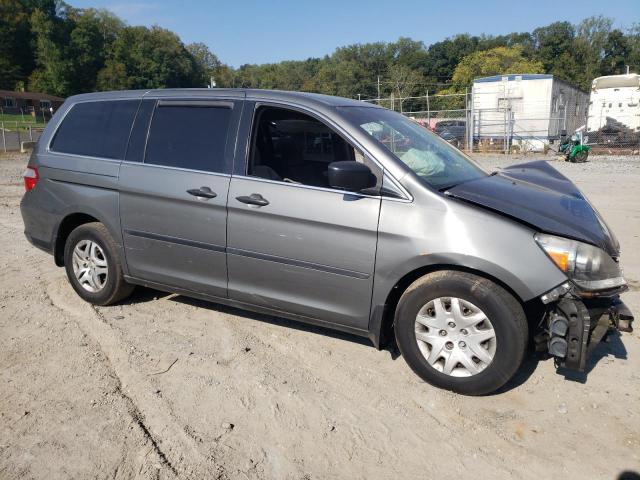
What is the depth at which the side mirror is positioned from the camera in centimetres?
324

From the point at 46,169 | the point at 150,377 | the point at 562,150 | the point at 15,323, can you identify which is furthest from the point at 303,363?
the point at 562,150

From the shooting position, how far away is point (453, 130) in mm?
28141

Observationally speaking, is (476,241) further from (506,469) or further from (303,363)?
(303,363)

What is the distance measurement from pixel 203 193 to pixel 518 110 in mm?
25443

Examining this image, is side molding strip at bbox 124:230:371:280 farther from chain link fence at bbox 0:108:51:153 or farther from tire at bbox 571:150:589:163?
chain link fence at bbox 0:108:51:153

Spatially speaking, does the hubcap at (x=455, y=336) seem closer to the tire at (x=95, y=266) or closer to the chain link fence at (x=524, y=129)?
the tire at (x=95, y=266)

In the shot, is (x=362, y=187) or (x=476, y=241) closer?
(x=476, y=241)

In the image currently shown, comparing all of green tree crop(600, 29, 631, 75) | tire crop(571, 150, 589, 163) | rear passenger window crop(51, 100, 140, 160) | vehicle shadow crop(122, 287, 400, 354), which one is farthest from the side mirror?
green tree crop(600, 29, 631, 75)

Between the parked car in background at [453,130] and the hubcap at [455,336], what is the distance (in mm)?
23618

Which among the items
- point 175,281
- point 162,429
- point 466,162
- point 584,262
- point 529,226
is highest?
point 466,162

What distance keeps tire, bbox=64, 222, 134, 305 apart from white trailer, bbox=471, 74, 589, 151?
2266 cm

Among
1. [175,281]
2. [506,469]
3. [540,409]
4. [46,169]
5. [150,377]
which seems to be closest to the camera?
[506,469]

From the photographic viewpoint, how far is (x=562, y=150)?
20797 mm

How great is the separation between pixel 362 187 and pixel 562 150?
2019 cm
